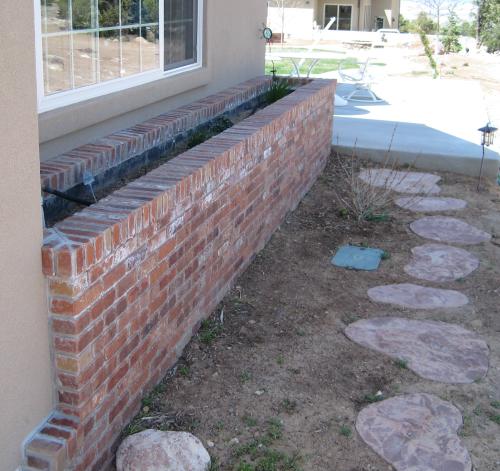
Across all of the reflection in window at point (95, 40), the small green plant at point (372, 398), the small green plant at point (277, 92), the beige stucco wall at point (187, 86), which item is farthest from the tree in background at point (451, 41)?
the small green plant at point (372, 398)

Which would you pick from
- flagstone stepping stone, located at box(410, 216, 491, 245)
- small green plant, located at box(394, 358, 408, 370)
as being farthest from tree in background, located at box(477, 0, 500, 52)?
small green plant, located at box(394, 358, 408, 370)

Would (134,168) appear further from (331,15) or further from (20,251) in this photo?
(331,15)

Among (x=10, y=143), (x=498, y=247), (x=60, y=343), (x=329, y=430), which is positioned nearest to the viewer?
(x=10, y=143)

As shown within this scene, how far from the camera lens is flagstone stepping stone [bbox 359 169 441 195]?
295 inches

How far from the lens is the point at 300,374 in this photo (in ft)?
12.6

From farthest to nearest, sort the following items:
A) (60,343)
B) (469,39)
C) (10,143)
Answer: (469,39) < (60,343) < (10,143)

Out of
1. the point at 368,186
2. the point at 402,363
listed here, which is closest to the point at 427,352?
the point at 402,363


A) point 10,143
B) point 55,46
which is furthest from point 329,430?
point 55,46

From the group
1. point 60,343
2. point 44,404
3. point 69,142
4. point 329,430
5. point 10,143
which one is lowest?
point 329,430

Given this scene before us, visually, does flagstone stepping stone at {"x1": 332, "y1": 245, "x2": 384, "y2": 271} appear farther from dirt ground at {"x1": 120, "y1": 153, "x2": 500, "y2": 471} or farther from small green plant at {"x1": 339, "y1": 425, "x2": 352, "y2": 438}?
small green plant at {"x1": 339, "y1": 425, "x2": 352, "y2": 438}

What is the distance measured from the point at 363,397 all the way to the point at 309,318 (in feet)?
3.13

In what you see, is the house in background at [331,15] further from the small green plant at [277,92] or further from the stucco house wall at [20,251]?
the stucco house wall at [20,251]

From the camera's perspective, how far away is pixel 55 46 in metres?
4.30

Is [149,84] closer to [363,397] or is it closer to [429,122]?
[363,397]
